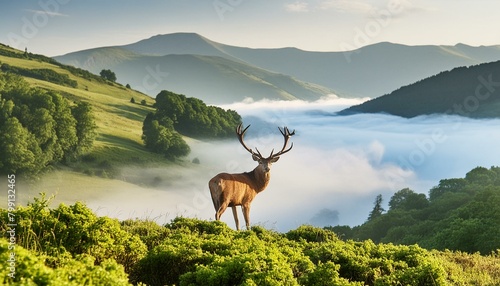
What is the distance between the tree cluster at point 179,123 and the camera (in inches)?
4961

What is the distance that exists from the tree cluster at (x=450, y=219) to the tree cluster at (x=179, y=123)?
58.2m

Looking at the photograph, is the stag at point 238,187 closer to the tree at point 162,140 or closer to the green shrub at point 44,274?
the green shrub at point 44,274

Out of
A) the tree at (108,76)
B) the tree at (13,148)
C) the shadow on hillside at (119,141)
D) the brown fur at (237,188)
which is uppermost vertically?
the tree at (108,76)

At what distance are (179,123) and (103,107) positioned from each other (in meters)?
24.1

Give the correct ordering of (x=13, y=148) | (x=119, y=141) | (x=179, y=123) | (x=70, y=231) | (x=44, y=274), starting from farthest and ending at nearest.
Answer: (x=179, y=123) → (x=119, y=141) → (x=13, y=148) → (x=70, y=231) → (x=44, y=274)

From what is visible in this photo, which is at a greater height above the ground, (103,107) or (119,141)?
(103,107)

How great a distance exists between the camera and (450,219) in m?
42.4

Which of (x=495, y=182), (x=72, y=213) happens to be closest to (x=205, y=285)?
(x=72, y=213)

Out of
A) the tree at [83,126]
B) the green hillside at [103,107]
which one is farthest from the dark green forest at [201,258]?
the green hillside at [103,107]

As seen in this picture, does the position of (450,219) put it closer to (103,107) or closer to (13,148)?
(13,148)

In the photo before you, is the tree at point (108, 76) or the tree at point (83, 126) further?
the tree at point (108, 76)

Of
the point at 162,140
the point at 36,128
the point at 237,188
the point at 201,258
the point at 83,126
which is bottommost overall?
the point at 201,258

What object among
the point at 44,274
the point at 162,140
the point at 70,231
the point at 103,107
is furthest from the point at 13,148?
the point at 44,274

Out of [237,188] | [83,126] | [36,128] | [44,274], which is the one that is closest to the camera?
[44,274]
